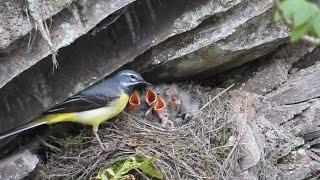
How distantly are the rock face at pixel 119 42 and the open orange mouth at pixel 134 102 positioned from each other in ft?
0.96

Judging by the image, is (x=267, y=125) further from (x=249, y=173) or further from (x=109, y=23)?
(x=109, y=23)

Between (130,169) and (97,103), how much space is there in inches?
31.5

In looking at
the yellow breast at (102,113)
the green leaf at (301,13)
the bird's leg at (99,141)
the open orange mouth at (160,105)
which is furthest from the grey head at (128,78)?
the green leaf at (301,13)

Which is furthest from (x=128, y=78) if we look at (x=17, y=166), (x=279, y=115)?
(x=279, y=115)

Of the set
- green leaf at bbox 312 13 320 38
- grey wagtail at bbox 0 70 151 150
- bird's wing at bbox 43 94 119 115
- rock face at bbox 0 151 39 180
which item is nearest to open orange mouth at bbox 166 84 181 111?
grey wagtail at bbox 0 70 151 150

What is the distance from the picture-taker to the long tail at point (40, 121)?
4664 millimetres

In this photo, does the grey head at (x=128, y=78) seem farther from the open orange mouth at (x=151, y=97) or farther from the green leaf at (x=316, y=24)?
the green leaf at (x=316, y=24)

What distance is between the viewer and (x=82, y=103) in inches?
199

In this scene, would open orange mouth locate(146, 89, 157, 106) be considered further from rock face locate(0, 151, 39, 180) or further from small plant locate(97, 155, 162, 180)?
rock face locate(0, 151, 39, 180)

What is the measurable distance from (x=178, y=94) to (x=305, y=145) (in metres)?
1.44

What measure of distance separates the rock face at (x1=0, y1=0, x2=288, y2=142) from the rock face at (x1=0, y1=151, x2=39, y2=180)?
303 mm

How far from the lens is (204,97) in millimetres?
5871

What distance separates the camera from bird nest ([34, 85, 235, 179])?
495 cm

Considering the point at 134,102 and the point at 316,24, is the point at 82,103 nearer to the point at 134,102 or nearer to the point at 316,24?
the point at 134,102
